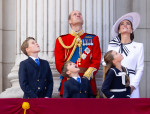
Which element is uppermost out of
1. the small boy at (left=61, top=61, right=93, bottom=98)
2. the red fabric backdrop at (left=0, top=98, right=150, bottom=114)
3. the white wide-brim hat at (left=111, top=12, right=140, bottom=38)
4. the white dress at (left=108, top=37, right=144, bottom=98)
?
the white wide-brim hat at (left=111, top=12, right=140, bottom=38)

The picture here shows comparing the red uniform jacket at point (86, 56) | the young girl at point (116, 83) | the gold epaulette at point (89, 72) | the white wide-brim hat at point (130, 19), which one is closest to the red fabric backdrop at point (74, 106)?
the young girl at point (116, 83)

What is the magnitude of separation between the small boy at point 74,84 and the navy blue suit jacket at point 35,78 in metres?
0.28

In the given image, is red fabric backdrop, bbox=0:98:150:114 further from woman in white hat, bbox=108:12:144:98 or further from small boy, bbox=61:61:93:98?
woman in white hat, bbox=108:12:144:98

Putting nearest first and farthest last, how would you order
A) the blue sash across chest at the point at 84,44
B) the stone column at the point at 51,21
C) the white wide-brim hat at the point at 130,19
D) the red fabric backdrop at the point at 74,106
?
the red fabric backdrop at the point at 74,106
the blue sash across chest at the point at 84,44
the white wide-brim hat at the point at 130,19
the stone column at the point at 51,21

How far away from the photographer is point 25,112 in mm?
5488

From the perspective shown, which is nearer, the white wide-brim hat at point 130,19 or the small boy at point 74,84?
the small boy at point 74,84

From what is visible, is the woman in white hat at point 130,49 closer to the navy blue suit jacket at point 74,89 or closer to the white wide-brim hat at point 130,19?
the white wide-brim hat at point 130,19

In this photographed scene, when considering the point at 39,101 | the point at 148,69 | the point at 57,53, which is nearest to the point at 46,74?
the point at 57,53

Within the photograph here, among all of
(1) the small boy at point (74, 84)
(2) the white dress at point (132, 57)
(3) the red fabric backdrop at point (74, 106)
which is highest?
(2) the white dress at point (132, 57)

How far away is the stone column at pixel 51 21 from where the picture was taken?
26.6 feet

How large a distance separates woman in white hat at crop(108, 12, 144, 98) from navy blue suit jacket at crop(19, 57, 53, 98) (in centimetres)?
116

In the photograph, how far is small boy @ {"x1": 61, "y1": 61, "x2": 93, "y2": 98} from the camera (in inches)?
253

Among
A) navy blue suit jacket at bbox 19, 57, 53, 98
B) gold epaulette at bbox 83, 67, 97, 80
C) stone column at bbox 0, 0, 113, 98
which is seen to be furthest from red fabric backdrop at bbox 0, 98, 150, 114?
stone column at bbox 0, 0, 113, 98

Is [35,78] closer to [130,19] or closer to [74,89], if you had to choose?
[74,89]
